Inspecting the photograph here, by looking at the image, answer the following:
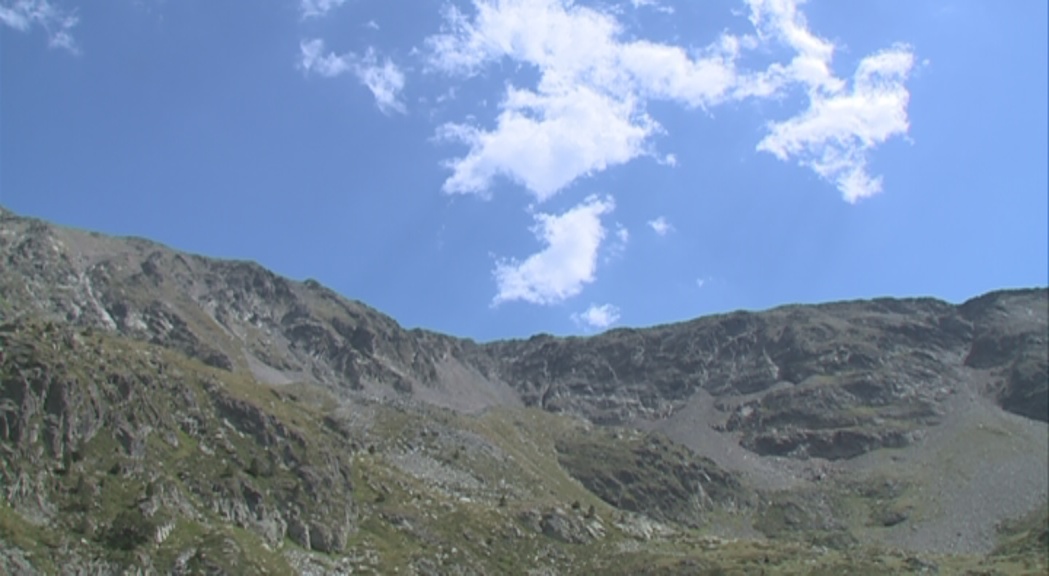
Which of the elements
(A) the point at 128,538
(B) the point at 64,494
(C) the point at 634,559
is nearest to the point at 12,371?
(B) the point at 64,494

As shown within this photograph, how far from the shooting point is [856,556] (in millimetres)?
128750

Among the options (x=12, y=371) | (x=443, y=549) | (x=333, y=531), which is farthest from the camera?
(x=443, y=549)

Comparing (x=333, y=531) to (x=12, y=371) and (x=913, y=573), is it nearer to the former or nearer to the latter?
(x=12, y=371)

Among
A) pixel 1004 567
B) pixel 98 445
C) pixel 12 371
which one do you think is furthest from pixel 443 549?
pixel 1004 567

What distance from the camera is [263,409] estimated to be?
375ft

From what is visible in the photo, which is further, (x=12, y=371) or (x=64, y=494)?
(x=12, y=371)

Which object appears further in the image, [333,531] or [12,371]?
[333,531]

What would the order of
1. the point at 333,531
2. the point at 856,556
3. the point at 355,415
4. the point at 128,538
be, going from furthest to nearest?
the point at 355,415 → the point at 856,556 → the point at 333,531 → the point at 128,538

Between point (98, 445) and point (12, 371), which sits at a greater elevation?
point (12, 371)

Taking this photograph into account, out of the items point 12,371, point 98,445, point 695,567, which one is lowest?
point 695,567

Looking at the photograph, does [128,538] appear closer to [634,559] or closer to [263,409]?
[263,409]

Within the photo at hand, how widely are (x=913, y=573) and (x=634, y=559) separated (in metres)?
37.0

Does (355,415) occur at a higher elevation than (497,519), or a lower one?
higher

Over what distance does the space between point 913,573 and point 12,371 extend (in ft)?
359
